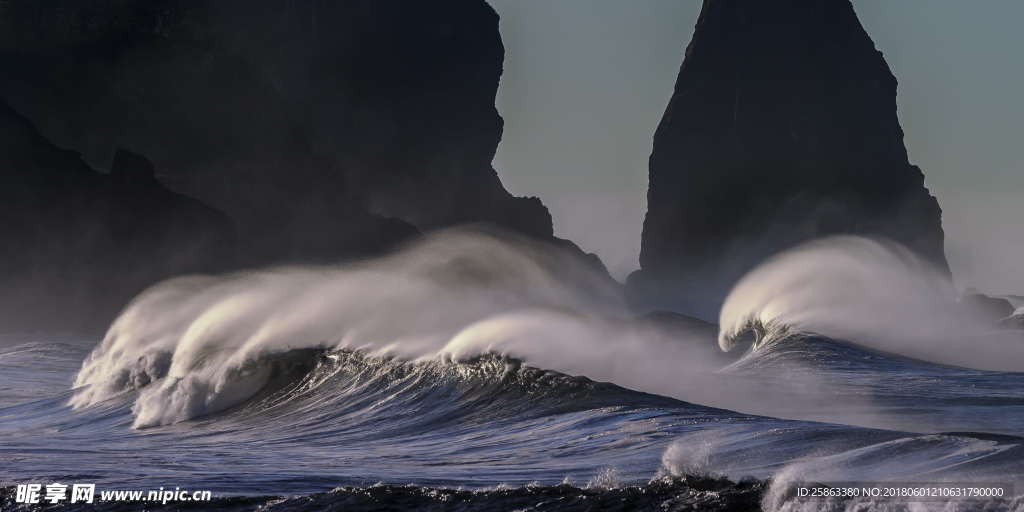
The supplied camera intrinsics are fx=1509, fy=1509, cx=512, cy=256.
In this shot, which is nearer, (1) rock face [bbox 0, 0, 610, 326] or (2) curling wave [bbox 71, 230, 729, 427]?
(2) curling wave [bbox 71, 230, 729, 427]

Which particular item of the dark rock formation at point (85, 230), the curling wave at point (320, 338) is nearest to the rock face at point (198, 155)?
the dark rock formation at point (85, 230)

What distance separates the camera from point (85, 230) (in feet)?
A: 271

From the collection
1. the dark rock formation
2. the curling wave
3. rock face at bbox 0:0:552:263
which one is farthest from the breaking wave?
rock face at bbox 0:0:552:263

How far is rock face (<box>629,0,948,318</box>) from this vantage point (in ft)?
415

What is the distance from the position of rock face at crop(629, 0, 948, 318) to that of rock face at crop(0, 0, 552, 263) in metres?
24.2

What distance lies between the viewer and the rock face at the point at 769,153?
12650cm

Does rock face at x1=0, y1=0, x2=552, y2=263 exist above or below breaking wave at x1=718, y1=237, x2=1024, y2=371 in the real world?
above

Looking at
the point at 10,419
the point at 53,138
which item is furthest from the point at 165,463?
the point at 53,138

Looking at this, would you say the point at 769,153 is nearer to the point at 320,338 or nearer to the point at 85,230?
the point at 85,230

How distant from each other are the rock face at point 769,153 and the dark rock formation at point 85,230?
48700 millimetres

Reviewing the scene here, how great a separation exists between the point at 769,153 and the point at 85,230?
68923 millimetres

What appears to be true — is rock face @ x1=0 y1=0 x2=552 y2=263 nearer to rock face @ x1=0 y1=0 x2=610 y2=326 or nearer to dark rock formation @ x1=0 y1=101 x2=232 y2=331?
rock face @ x1=0 y1=0 x2=610 y2=326

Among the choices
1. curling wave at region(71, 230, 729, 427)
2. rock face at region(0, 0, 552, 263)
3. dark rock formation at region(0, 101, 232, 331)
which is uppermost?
rock face at region(0, 0, 552, 263)

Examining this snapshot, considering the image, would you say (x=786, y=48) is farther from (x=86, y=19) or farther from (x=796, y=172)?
(x=86, y=19)
